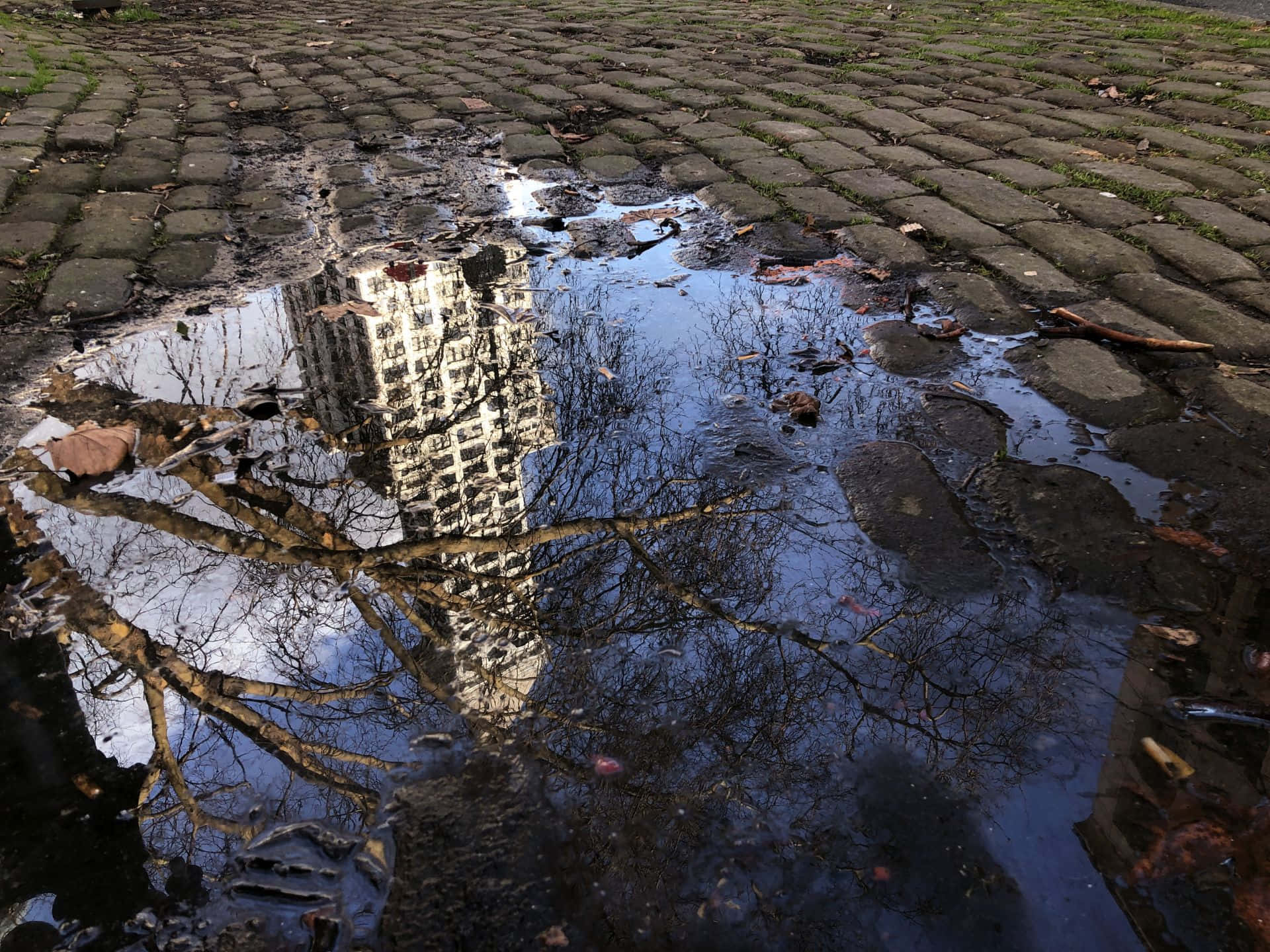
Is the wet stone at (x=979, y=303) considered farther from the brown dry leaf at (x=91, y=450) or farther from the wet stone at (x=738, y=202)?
the brown dry leaf at (x=91, y=450)

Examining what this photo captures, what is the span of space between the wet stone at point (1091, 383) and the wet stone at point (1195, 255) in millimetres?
907

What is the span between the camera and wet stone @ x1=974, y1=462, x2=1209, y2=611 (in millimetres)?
2049

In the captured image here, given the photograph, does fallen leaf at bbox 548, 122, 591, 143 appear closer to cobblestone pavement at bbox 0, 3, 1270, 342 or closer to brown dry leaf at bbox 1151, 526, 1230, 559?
cobblestone pavement at bbox 0, 3, 1270, 342

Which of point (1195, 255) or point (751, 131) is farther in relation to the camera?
point (751, 131)

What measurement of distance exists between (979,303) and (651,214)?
1.76m

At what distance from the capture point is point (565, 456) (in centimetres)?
255

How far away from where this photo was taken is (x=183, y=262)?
374 cm

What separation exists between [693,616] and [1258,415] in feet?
6.56

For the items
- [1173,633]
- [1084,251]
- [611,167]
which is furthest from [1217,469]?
[611,167]

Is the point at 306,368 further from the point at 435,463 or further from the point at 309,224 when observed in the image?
the point at 309,224

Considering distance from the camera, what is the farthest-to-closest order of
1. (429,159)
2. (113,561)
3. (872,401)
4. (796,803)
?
(429,159), (872,401), (113,561), (796,803)

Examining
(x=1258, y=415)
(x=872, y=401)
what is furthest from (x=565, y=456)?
(x=1258, y=415)

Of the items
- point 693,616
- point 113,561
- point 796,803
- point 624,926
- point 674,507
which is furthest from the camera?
point 674,507

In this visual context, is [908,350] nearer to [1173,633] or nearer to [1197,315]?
[1197,315]
